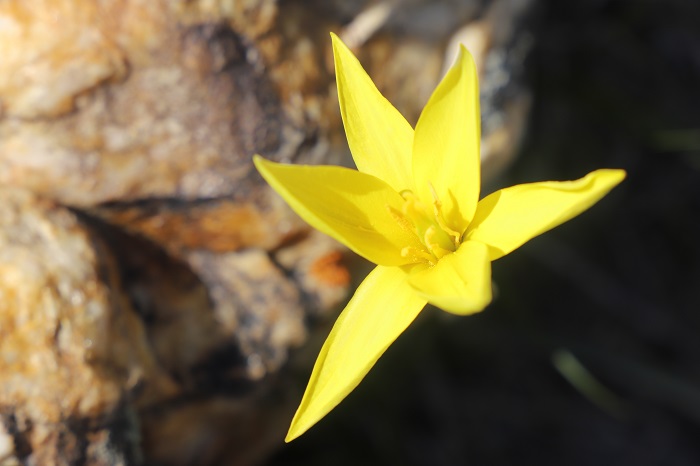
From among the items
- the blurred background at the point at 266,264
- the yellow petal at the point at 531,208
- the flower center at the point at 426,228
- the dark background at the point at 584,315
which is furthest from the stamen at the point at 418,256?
the dark background at the point at 584,315

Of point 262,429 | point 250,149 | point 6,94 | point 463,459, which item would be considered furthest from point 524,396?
point 6,94

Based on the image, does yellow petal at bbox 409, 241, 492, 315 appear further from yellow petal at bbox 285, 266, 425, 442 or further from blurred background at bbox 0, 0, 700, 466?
blurred background at bbox 0, 0, 700, 466

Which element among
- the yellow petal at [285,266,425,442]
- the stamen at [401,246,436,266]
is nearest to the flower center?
the stamen at [401,246,436,266]

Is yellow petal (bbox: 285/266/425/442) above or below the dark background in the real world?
above

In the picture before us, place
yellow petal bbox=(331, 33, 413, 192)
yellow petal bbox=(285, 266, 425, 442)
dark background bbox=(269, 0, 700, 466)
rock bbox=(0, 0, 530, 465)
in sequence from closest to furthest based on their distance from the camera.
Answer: yellow petal bbox=(285, 266, 425, 442), yellow petal bbox=(331, 33, 413, 192), rock bbox=(0, 0, 530, 465), dark background bbox=(269, 0, 700, 466)

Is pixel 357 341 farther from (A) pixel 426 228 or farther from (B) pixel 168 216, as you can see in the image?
(B) pixel 168 216

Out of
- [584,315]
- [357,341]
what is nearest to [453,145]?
[357,341]
